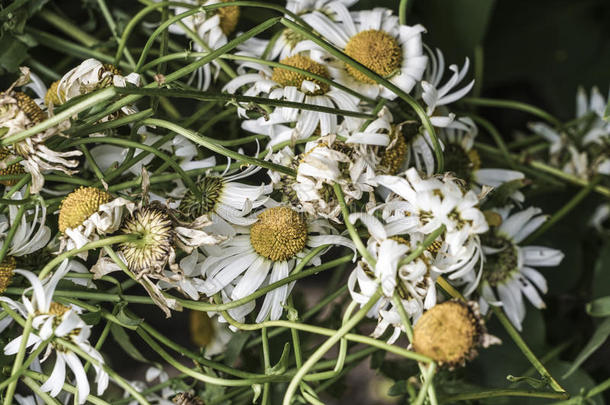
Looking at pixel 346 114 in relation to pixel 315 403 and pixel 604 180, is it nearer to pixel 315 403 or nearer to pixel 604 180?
pixel 315 403

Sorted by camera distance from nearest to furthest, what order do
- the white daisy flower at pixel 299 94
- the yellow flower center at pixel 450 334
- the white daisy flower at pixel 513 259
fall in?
the yellow flower center at pixel 450 334 → the white daisy flower at pixel 299 94 → the white daisy flower at pixel 513 259

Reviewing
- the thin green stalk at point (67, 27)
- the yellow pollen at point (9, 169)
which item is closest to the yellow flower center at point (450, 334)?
the yellow pollen at point (9, 169)

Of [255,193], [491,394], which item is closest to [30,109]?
[255,193]

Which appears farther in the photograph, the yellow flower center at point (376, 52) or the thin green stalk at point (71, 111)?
the yellow flower center at point (376, 52)

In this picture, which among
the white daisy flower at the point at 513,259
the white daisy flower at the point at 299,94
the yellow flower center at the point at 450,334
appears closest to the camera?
the yellow flower center at the point at 450,334

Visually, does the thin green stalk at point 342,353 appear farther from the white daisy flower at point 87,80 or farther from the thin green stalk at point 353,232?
the white daisy flower at point 87,80

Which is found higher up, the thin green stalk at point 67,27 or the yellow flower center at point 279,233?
the thin green stalk at point 67,27

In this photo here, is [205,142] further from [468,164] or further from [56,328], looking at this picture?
[468,164]

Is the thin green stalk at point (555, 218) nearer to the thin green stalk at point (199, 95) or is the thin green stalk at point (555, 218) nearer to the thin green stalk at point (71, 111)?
the thin green stalk at point (199, 95)

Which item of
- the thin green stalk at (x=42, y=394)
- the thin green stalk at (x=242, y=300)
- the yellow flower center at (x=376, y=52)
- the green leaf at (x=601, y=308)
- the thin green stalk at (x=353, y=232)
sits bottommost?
the thin green stalk at (x=42, y=394)

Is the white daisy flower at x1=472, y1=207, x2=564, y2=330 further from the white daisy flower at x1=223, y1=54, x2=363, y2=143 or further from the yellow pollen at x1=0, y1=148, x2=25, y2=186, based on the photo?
the yellow pollen at x1=0, y1=148, x2=25, y2=186
